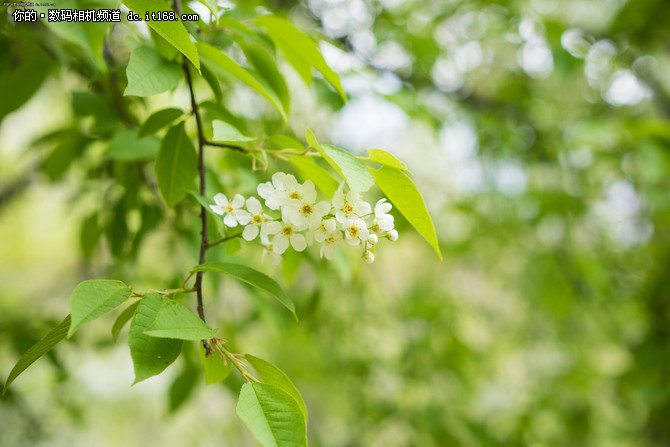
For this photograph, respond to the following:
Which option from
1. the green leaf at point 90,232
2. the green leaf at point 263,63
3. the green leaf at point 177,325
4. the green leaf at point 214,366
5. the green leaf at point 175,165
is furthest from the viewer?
the green leaf at point 90,232

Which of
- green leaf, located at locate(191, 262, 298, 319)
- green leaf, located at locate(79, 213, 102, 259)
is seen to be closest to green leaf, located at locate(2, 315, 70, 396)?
green leaf, located at locate(191, 262, 298, 319)

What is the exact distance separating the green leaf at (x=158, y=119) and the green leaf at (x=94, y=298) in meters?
0.31

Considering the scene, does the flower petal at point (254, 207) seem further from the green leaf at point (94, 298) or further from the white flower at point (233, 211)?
the green leaf at point (94, 298)

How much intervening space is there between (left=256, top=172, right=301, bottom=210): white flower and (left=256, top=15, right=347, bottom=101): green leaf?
0.62 feet

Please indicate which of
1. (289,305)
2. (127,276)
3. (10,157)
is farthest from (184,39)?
(10,157)

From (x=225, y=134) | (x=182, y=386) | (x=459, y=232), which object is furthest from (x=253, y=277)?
(x=459, y=232)

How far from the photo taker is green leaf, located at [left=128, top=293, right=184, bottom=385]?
507 mm

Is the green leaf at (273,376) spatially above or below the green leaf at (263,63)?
below

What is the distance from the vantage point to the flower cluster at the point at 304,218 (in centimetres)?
63

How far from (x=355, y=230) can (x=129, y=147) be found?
20.5 inches

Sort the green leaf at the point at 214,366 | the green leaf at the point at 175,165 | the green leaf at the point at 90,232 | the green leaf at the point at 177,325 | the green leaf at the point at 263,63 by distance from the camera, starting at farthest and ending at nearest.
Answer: the green leaf at the point at 90,232 → the green leaf at the point at 263,63 → the green leaf at the point at 175,165 → the green leaf at the point at 214,366 → the green leaf at the point at 177,325

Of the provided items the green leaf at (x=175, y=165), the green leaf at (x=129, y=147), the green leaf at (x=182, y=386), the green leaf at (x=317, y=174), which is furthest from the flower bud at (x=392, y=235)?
the green leaf at (x=182, y=386)

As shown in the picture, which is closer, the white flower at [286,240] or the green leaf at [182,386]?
the white flower at [286,240]

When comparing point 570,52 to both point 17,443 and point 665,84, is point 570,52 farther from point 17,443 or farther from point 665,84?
point 17,443
